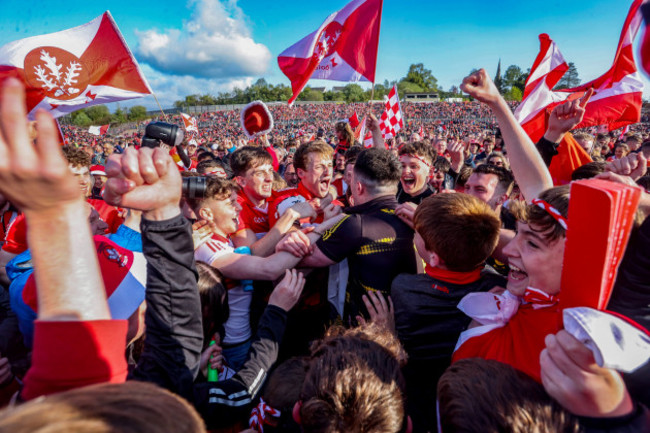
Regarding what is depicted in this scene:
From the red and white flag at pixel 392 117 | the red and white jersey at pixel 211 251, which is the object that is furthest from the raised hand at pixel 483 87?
the red and white flag at pixel 392 117

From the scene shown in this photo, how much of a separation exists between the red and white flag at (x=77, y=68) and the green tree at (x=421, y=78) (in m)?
114

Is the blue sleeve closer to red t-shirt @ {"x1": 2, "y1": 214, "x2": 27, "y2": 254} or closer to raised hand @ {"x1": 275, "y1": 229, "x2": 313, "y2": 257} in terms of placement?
raised hand @ {"x1": 275, "y1": 229, "x2": 313, "y2": 257}

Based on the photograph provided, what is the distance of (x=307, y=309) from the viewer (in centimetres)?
272

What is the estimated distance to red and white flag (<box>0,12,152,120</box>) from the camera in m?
4.21

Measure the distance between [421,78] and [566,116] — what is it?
119m

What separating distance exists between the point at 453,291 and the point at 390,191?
0.96 meters

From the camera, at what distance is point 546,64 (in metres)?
4.72

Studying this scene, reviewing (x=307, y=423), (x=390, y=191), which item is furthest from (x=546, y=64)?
(x=307, y=423)

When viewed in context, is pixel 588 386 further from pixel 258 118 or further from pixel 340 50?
pixel 258 118

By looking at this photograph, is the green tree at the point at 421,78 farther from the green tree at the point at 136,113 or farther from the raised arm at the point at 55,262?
the raised arm at the point at 55,262

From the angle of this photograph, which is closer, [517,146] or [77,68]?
[517,146]

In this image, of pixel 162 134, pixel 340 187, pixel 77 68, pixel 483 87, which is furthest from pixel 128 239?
pixel 77 68

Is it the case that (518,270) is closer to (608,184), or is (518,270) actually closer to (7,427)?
(608,184)

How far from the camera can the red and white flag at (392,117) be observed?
7.79 metres
